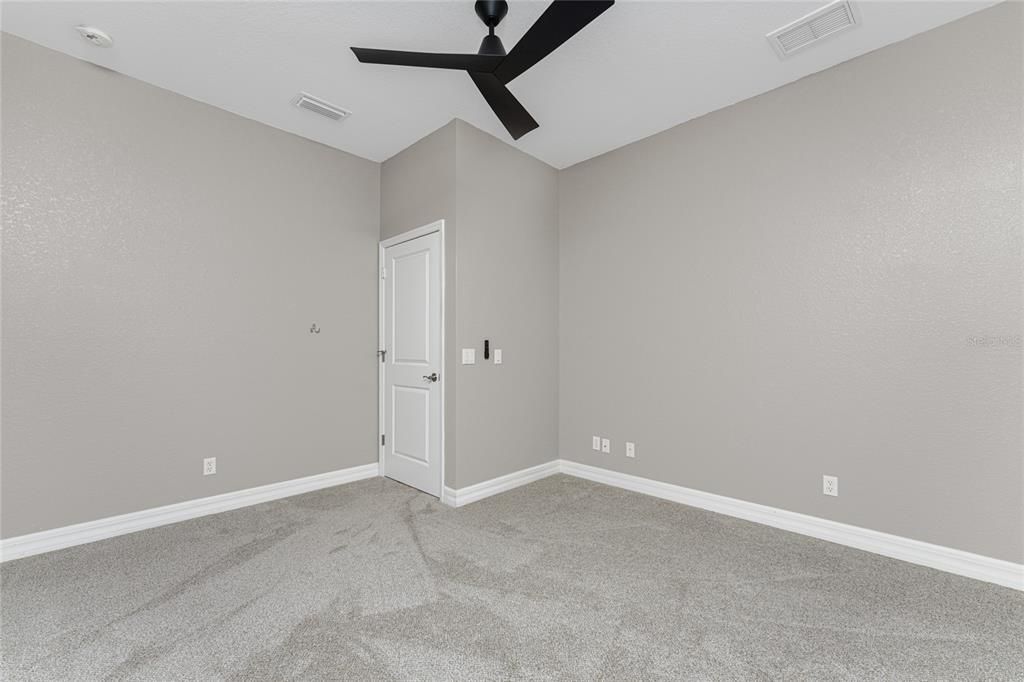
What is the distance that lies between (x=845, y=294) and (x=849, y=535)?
145 centimetres

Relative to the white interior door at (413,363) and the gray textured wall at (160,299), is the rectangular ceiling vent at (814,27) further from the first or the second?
the gray textured wall at (160,299)

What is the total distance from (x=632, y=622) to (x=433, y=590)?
0.94m

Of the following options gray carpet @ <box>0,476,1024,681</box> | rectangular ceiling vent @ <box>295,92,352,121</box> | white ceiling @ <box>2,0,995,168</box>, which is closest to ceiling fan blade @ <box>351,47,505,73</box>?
white ceiling @ <box>2,0,995,168</box>

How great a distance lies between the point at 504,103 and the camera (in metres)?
2.51

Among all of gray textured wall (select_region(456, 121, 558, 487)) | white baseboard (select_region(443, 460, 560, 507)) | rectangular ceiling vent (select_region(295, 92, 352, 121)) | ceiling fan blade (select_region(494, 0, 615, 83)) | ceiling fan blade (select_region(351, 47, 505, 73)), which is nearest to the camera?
ceiling fan blade (select_region(494, 0, 615, 83))

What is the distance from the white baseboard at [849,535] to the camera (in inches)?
89.3

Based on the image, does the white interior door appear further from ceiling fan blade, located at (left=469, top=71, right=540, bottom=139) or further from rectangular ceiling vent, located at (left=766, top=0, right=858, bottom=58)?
rectangular ceiling vent, located at (left=766, top=0, right=858, bottom=58)

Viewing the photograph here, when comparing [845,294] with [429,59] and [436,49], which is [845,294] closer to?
[429,59]

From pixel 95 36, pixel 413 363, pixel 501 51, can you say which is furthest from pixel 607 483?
pixel 95 36

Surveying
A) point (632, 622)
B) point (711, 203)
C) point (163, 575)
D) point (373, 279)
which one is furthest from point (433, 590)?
point (711, 203)

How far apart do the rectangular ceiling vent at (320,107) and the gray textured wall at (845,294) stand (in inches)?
91.5

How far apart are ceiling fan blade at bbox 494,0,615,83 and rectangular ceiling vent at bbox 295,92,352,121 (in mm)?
1596

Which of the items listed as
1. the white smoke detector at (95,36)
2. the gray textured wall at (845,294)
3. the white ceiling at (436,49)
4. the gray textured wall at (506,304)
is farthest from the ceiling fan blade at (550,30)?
the white smoke detector at (95,36)

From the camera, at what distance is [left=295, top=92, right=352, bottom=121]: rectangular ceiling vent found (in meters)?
3.15
